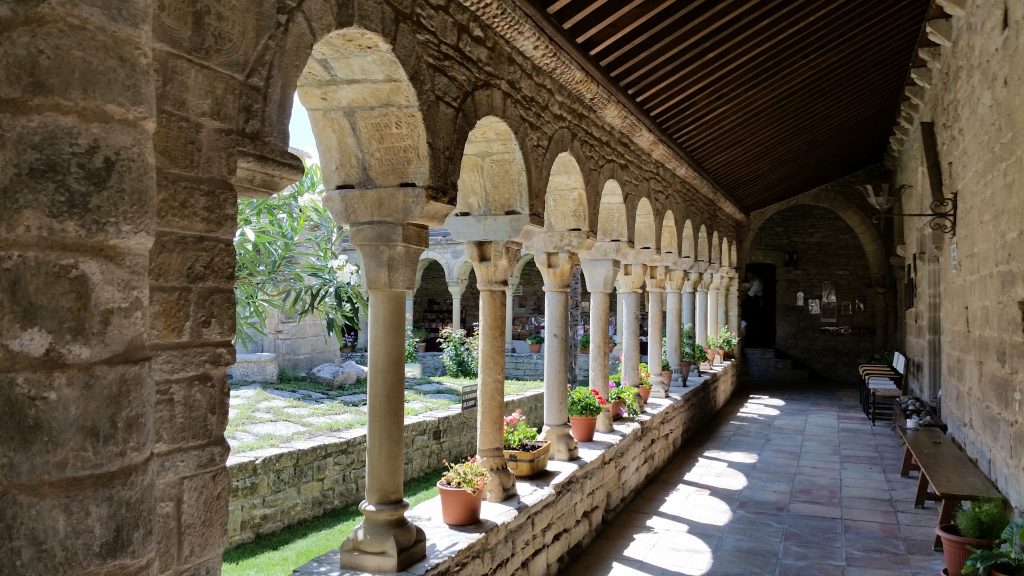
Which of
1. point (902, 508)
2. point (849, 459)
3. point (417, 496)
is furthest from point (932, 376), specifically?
point (417, 496)

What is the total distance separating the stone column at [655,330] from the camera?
8.02 meters

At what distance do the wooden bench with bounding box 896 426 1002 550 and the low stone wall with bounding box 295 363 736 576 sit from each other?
205 cm

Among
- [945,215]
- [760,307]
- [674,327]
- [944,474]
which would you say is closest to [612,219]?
[945,215]

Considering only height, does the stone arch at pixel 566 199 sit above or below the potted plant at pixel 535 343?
above

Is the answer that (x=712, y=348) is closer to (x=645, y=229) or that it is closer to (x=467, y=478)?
(x=645, y=229)

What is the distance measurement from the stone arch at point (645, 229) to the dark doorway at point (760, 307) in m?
10.2

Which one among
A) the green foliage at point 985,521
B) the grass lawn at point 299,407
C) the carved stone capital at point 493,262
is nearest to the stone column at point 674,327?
the grass lawn at point 299,407

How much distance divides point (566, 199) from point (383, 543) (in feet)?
9.77

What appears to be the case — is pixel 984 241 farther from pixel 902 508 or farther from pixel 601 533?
pixel 601 533

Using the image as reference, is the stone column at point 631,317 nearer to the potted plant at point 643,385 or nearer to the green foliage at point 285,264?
the potted plant at point 643,385

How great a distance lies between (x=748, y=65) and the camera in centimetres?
595

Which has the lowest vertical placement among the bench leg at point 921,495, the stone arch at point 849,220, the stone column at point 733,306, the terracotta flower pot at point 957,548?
the bench leg at point 921,495

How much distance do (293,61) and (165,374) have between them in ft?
3.19

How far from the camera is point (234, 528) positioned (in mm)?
5027
